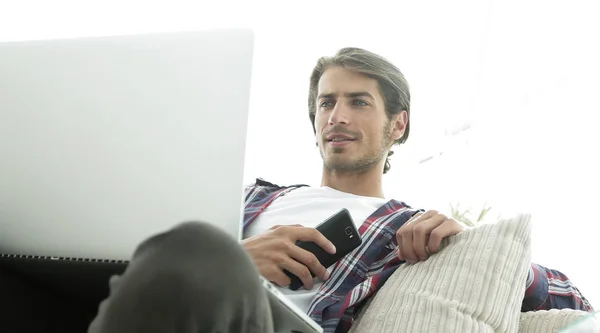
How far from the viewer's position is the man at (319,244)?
1.38 feet

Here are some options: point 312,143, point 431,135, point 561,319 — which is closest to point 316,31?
point 312,143

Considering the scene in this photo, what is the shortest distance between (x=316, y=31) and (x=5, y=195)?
80.0 inches

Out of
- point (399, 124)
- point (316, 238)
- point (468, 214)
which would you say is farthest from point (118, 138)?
point (468, 214)

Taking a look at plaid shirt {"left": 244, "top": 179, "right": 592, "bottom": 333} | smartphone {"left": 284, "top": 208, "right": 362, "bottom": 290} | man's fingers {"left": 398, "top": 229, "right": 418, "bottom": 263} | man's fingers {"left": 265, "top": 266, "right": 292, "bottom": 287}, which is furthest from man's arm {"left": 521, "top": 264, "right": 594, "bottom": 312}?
man's fingers {"left": 265, "top": 266, "right": 292, "bottom": 287}

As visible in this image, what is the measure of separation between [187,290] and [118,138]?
1.16 feet

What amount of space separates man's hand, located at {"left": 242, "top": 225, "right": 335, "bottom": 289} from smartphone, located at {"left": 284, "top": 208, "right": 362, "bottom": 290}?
0.06 ft

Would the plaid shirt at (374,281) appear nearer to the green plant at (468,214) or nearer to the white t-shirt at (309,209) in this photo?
the white t-shirt at (309,209)

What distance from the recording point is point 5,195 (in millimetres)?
737

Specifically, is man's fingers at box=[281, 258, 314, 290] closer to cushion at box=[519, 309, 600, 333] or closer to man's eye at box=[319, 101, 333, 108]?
cushion at box=[519, 309, 600, 333]

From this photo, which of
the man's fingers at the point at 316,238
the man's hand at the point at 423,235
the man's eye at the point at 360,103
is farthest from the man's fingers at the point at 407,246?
the man's eye at the point at 360,103

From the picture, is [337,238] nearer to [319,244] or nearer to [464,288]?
[319,244]

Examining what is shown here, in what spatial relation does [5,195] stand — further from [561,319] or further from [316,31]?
[316,31]

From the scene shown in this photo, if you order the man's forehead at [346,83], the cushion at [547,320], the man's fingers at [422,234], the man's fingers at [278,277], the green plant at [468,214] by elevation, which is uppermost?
the man's forehead at [346,83]

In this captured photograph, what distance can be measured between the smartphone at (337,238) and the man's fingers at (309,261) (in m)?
0.02
